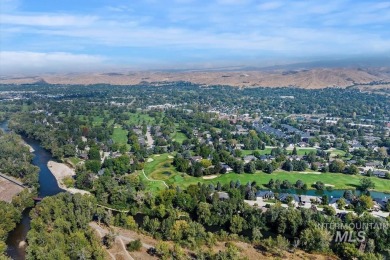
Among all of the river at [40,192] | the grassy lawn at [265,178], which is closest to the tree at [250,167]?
the grassy lawn at [265,178]

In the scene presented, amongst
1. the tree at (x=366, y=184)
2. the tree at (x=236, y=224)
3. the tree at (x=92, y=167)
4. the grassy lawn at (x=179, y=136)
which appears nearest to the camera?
the tree at (x=236, y=224)

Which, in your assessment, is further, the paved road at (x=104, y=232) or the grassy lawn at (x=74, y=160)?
the grassy lawn at (x=74, y=160)

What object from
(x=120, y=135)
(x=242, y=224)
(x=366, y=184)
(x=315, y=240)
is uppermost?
(x=120, y=135)

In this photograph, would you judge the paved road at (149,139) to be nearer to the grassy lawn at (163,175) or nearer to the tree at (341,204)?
the grassy lawn at (163,175)

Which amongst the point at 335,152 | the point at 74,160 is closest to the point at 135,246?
the point at 74,160

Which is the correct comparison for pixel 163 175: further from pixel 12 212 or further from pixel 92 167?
pixel 12 212

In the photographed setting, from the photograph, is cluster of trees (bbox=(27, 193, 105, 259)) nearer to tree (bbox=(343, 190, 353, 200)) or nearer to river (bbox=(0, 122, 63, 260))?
river (bbox=(0, 122, 63, 260))

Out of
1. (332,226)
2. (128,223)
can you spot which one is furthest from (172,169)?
(332,226)

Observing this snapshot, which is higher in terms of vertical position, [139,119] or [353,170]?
[139,119]

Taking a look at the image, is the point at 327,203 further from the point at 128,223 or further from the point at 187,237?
the point at 128,223
